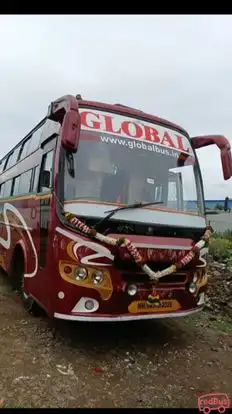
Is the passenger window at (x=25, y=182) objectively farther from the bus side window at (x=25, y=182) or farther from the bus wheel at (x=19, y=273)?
the bus wheel at (x=19, y=273)

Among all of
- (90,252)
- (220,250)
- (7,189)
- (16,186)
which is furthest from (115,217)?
(220,250)

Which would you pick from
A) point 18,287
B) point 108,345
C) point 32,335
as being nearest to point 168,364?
point 108,345

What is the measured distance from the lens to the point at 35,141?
256 inches

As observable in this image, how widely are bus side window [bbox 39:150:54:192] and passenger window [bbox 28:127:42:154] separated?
2.70 feet

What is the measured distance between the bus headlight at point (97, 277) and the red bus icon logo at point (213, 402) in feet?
5.06

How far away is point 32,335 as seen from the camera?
17.3 ft

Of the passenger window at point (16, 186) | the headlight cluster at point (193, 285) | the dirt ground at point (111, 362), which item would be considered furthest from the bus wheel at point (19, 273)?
the headlight cluster at point (193, 285)

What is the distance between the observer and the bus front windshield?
4746mm

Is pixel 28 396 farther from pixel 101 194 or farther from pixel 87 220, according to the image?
pixel 101 194

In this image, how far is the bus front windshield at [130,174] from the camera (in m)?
4.75

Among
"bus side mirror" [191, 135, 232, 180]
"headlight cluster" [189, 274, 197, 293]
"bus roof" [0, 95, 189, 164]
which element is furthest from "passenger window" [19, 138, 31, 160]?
"headlight cluster" [189, 274, 197, 293]

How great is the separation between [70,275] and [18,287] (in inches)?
121

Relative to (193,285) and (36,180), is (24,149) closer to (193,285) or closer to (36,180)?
(36,180)

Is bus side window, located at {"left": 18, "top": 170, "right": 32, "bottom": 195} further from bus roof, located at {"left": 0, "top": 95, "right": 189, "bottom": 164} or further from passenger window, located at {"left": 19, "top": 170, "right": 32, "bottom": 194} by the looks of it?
bus roof, located at {"left": 0, "top": 95, "right": 189, "bottom": 164}
